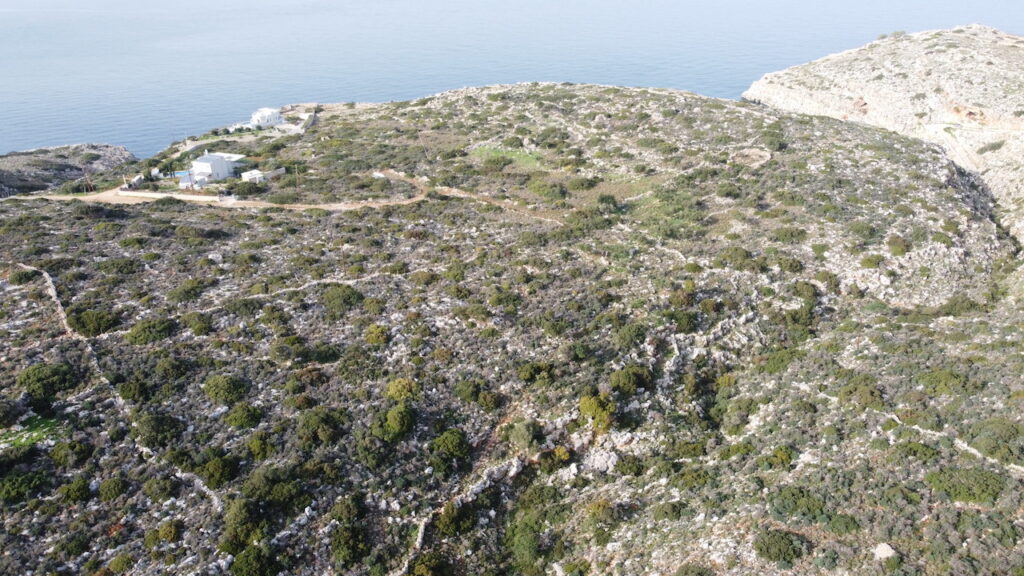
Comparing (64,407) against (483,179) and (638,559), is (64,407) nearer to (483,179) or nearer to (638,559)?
(638,559)

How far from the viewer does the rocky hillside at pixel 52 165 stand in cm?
7406

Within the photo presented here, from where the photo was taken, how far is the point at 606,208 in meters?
54.1

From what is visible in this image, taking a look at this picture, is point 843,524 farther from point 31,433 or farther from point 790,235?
point 31,433

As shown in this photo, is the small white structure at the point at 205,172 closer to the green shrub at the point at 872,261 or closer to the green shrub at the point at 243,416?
the green shrub at the point at 243,416

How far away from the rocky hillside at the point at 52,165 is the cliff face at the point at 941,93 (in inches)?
4125

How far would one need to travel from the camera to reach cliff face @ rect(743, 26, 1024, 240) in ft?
221

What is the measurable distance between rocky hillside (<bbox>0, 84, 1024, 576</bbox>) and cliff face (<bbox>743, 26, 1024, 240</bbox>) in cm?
1609

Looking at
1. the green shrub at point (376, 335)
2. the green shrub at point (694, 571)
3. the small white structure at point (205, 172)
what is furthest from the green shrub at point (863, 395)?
the small white structure at point (205, 172)

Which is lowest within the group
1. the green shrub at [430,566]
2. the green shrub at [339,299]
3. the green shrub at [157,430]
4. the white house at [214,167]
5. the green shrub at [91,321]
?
the green shrub at [430,566]

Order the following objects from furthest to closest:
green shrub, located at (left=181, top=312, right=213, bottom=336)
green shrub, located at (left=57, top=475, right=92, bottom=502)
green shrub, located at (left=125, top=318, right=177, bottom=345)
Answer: green shrub, located at (left=181, top=312, right=213, bottom=336) → green shrub, located at (left=125, top=318, right=177, bottom=345) → green shrub, located at (left=57, top=475, right=92, bottom=502)

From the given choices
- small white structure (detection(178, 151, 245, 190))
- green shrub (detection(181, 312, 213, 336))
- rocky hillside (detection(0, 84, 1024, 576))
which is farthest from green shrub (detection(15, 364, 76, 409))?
small white structure (detection(178, 151, 245, 190))

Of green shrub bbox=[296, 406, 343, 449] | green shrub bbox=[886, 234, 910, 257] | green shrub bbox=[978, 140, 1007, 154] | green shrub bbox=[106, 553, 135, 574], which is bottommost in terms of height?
green shrub bbox=[106, 553, 135, 574]

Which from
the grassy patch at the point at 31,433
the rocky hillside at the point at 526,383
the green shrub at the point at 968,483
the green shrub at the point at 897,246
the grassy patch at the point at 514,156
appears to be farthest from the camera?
the grassy patch at the point at 514,156

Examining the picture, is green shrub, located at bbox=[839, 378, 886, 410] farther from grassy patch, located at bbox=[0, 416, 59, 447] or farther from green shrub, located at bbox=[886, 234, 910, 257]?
grassy patch, located at bbox=[0, 416, 59, 447]
